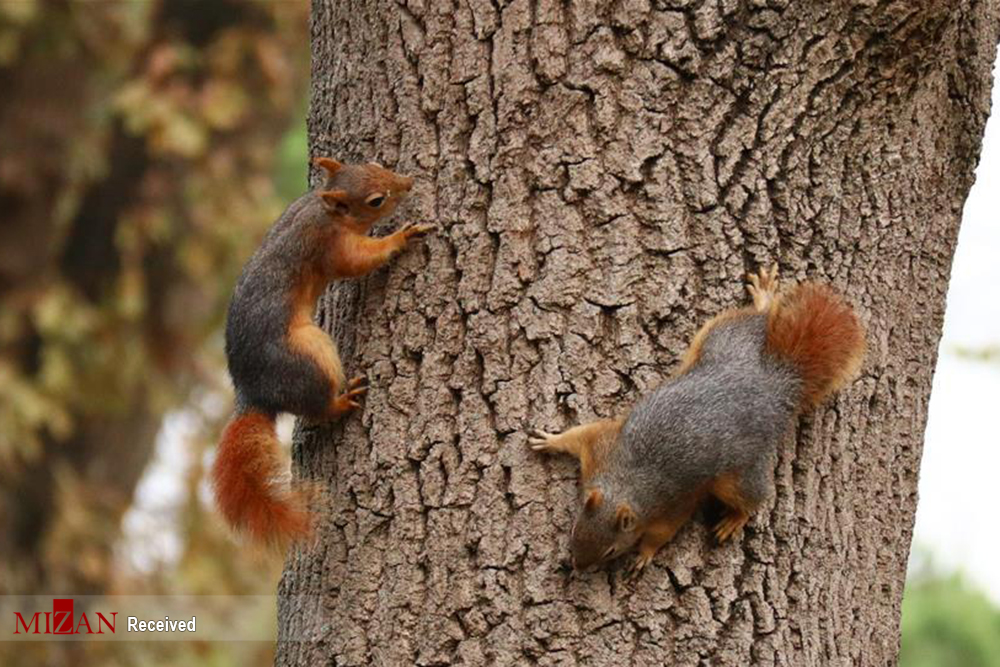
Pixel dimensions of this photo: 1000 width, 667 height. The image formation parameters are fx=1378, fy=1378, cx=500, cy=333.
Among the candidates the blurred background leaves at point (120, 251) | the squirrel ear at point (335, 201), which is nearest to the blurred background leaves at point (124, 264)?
the blurred background leaves at point (120, 251)

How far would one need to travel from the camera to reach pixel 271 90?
659cm

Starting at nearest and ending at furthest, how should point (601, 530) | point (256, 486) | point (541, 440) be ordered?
point (601, 530)
point (541, 440)
point (256, 486)

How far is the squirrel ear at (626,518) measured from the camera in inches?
79.7

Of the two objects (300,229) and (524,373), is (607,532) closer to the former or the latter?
(524,373)

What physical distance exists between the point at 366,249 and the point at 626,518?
2.16 feet

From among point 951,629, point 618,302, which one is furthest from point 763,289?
point 951,629

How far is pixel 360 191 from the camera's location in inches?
91.4

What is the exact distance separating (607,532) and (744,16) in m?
0.83

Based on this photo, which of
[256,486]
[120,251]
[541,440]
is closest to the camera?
[541,440]

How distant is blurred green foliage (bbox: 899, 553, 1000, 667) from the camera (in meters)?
4.68

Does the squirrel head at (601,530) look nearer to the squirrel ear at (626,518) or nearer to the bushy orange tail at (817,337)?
the squirrel ear at (626,518)

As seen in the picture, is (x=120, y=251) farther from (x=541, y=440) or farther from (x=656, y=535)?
(x=656, y=535)

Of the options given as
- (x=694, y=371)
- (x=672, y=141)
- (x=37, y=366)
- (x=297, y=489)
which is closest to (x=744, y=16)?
(x=672, y=141)

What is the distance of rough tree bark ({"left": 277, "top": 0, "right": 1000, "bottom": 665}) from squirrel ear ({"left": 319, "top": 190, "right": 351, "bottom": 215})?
0.20 m
